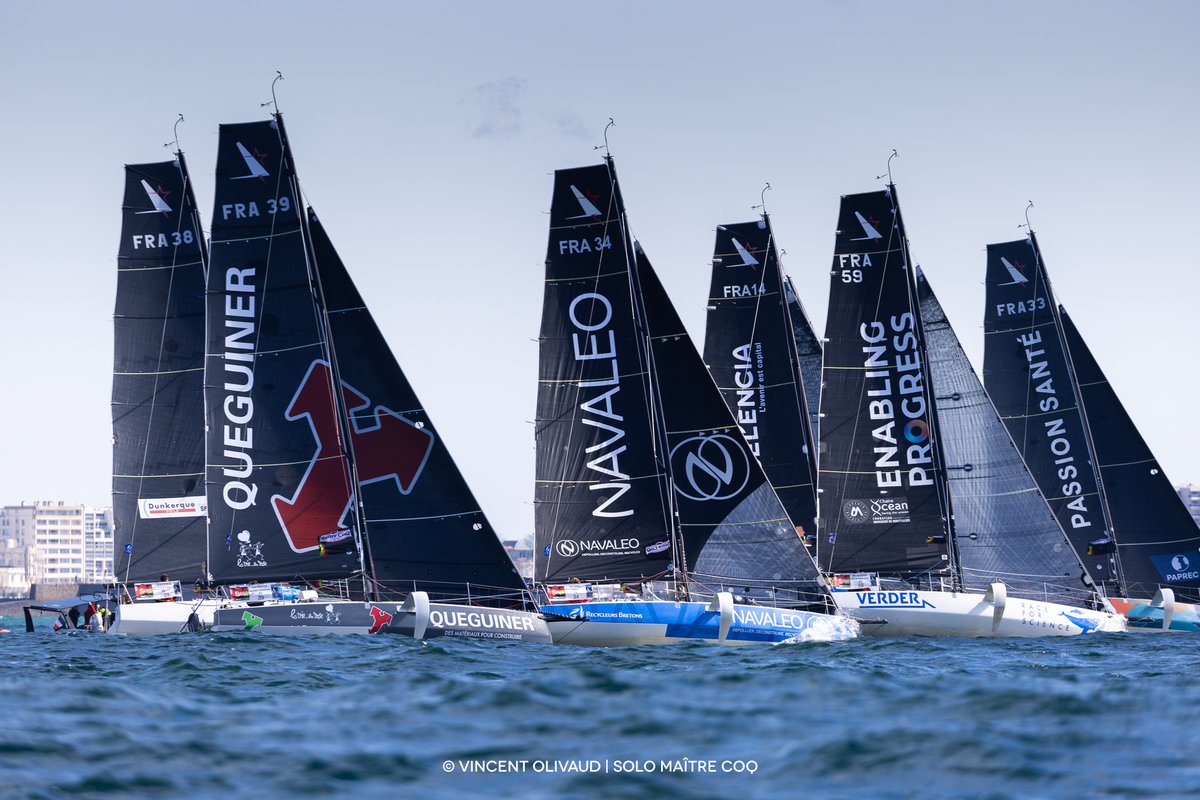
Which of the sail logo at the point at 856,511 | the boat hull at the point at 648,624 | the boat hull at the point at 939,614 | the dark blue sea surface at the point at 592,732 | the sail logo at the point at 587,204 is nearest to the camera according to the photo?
the dark blue sea surface at the point at 592,732

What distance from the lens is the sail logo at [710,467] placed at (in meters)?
32.7

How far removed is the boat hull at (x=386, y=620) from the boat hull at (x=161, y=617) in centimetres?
148

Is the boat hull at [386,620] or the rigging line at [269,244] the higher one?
the rigging line at [269,244]

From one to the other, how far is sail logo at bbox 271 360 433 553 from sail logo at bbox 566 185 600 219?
6.48 meters

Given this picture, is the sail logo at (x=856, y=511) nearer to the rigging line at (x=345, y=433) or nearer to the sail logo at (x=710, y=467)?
the sail logo at (x=710, y=467)

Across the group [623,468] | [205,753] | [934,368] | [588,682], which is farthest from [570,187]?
[205,753]

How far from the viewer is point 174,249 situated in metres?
39.1

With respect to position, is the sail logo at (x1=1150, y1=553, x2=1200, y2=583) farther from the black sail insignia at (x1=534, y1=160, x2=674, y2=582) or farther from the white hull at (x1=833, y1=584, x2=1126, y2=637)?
the black sail insignia at (x1=534, y1=160, x2=674, y2=582)

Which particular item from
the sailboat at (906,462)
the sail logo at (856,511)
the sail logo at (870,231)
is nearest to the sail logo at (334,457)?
the sailboat at (906,462)

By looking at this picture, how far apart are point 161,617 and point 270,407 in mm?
5200

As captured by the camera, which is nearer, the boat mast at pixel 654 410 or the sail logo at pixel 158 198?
the boat mast at pixel 654 410

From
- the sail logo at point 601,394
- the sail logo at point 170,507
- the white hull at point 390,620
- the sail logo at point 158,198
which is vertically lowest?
the white hull at point 390,620

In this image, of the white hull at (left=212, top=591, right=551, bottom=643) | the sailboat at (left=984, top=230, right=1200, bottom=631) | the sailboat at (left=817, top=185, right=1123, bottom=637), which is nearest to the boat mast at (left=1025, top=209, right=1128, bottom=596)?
the sailboat at (left=984, top=230, right=1200, bottom=631)

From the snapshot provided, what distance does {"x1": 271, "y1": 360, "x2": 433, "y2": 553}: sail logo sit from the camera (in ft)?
104
